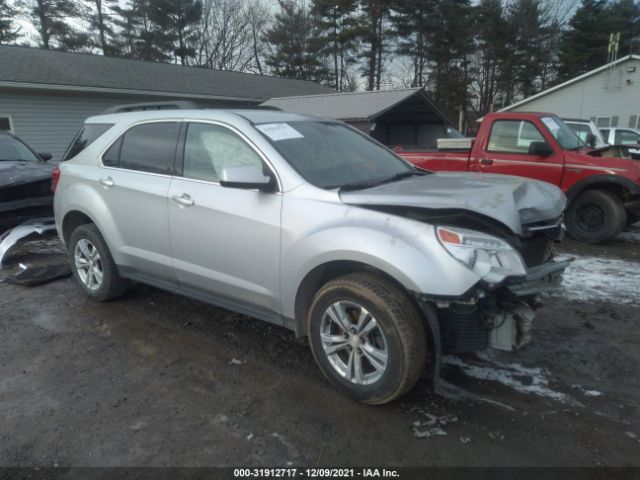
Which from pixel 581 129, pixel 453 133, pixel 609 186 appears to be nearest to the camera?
pixel 609 186

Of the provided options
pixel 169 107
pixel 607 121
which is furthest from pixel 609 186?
pixel 607 121

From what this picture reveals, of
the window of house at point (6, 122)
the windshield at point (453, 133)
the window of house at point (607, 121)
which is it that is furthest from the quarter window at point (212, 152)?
the window of house at point (607, 121)

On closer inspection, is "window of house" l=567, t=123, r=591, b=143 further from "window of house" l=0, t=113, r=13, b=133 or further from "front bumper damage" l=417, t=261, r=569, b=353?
"window of house" l=0, t=113, r=13, b=133

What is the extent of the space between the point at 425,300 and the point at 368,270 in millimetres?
440

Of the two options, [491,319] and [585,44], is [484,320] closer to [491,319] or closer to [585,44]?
[491,319]

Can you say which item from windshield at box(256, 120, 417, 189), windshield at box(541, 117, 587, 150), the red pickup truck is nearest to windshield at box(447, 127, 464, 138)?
windshield at box(541, 117, 587, 150)

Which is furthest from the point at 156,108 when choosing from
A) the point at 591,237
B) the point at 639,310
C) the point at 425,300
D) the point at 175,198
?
the point at 591,237

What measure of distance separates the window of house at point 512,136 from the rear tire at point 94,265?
5.77m

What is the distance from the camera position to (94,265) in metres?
4.82

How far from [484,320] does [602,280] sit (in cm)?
340

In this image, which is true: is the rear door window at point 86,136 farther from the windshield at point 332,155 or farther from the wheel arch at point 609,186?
the wheel arch at point 609,186

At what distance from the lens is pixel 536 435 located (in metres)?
2.75

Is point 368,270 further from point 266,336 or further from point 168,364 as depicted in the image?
point 168,364

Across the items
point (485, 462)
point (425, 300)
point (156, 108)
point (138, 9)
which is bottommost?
point (485, 462)
